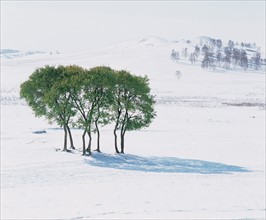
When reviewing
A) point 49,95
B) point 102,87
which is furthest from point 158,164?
point 49,95

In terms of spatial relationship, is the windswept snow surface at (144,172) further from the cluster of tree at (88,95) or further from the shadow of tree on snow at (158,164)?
the cluster of tree at (88,95)

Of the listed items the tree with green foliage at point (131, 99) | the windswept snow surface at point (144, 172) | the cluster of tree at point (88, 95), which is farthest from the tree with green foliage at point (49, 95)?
the tree with green foliage at point (131, 99)

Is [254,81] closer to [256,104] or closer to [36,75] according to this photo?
[256,104]

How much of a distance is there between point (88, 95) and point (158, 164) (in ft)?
35.0

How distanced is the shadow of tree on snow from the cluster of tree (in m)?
2.40

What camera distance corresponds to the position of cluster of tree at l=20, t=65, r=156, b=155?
45.7 metres

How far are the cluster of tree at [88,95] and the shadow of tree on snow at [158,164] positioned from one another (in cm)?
240

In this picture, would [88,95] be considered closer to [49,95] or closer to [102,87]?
[102,87]

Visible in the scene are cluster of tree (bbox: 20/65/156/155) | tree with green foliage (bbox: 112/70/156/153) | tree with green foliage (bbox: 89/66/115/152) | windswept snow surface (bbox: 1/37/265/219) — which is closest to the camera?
windswept snow surface (bbox: 1/37/265/219)

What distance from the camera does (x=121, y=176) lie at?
3959 cm

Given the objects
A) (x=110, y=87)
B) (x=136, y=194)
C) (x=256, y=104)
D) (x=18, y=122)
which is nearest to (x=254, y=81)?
(x=256, y=104)

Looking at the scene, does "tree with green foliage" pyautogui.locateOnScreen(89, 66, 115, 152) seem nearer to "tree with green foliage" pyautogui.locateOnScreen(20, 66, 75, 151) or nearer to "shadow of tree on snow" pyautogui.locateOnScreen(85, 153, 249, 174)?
"tree with green foliage" pyautogui.locateOnScreen(20, 66, 75, 151)

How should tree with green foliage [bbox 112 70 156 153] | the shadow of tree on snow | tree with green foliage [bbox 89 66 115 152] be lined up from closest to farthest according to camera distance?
the shadow of tree on snow < tree with green foliage [bbox 89 66 115 152] < tree with green foliage [bbox 112 70 156 153]

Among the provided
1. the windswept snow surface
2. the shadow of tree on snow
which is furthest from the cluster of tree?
the windswept snow surface
